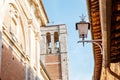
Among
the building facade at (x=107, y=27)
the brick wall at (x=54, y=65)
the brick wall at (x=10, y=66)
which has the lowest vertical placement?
the brick wall at (x=54, y=65)

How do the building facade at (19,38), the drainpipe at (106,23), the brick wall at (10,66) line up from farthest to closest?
the building facade at (19,38), the brick wall at (10,66), the drainpipe at (106,23)

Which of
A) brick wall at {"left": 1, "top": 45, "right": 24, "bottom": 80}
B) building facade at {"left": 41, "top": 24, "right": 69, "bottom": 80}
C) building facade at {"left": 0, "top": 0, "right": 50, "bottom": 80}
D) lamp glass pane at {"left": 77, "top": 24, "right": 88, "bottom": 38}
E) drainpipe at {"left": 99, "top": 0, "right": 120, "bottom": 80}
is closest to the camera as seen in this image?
drainpipe at {"left": 99, "top": 0, "right": 120, "bottom": 80}

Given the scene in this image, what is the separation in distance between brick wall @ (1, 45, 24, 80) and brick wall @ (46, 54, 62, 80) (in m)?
31.2

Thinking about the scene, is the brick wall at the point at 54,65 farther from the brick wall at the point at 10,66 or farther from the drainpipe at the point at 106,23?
the drainpipe at the point at 106,23

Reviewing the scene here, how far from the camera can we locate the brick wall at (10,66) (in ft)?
41.9

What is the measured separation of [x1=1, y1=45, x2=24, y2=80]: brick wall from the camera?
1277cm

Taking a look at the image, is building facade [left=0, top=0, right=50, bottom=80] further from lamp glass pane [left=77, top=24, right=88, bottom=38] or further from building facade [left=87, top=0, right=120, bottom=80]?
lamp glass pane [left=77, top=24, right=88, bottom=38]

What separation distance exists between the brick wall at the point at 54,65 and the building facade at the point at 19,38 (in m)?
26.6

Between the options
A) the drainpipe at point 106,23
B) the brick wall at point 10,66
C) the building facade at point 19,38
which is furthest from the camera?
the building facade at point 19,38

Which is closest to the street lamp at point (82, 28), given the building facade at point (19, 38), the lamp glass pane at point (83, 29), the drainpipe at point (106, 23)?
the lamp glass pane at point (83, 29)

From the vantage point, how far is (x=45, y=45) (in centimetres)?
4706

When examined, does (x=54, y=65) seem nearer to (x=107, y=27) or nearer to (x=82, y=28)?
(x=82, y=28)

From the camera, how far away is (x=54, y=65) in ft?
155

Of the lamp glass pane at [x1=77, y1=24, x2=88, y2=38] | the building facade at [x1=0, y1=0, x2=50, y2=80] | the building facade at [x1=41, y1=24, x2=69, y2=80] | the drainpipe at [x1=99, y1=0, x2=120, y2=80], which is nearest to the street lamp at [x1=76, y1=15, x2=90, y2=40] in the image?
the lamp glass pane at [x1=77, y1=24, x2=88, y2=38]
